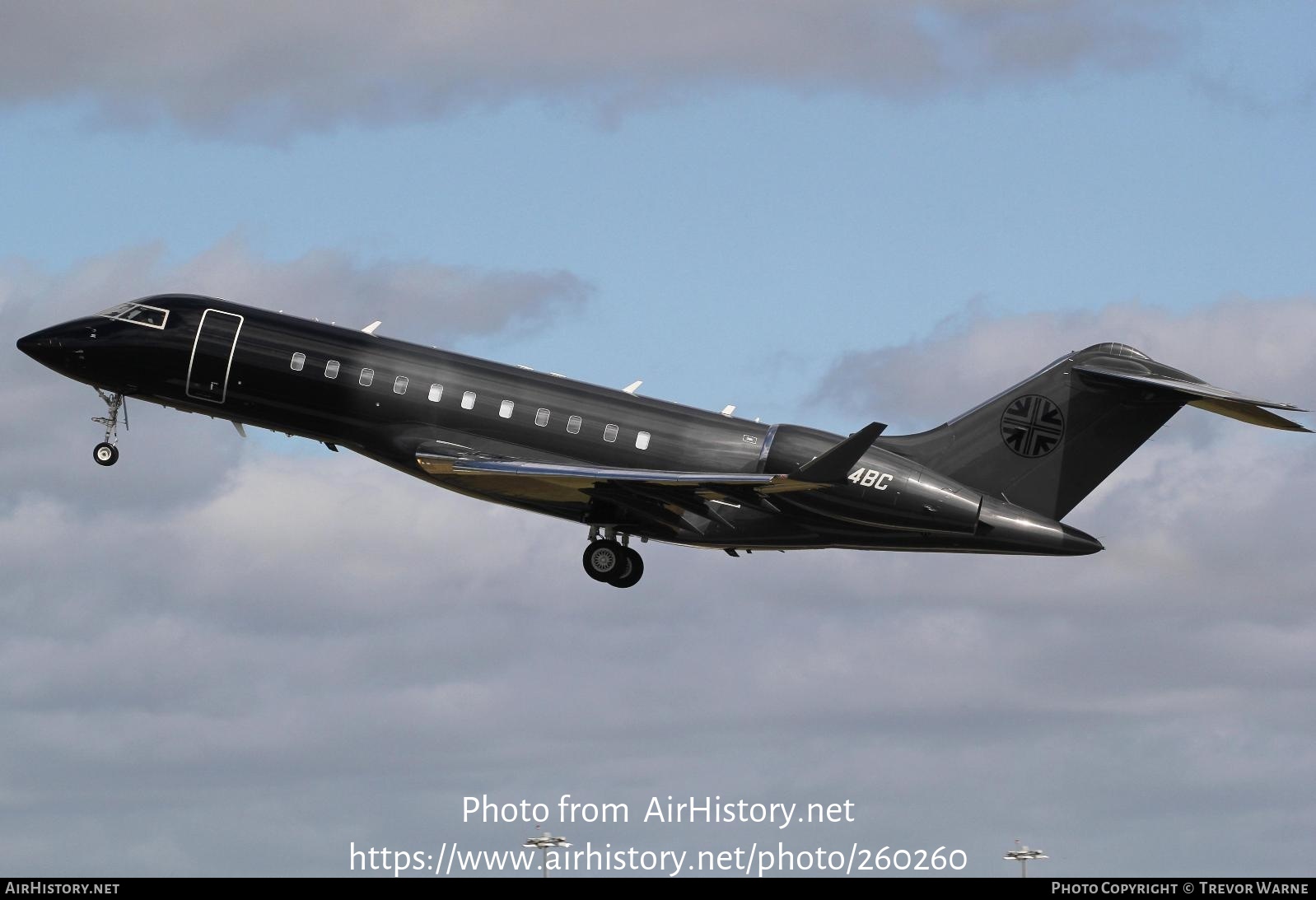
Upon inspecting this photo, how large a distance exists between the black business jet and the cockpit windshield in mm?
51

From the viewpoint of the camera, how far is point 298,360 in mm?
44625

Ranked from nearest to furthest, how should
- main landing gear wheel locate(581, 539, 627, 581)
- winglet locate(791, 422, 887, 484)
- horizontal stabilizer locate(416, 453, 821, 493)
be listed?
winglet locate(791, 422, 887, 484), horizontal stabilizer locate(416, 453, 821, 493), main landing gear wheel locate(581, 539, 627, 581)

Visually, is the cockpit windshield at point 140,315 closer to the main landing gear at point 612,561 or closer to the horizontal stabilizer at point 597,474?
the horizontal stabilizer at point 597,474

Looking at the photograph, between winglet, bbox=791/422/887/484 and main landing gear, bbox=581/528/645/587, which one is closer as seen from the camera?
winglet, bbox=791/422/887/484

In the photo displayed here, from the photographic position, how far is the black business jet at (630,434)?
143ft

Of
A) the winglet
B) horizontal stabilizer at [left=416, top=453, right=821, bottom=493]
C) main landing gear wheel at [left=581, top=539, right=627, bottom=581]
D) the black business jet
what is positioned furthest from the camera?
main landing gear wheel at [left=581, top=539, right=627, bottom=581]

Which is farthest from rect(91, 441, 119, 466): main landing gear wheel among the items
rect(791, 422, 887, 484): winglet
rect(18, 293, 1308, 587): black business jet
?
rect(791, 422, 887, 484): winglet

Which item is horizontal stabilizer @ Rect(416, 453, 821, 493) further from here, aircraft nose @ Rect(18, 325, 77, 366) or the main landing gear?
aircraft nose @ Rect(18, 325, 77, 366)

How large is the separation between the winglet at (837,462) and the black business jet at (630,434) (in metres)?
2.25

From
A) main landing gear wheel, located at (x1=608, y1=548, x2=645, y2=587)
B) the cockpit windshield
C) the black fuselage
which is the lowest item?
main landing gear wheel, located at (x1=608, y1=548, x2=645, y2=587)

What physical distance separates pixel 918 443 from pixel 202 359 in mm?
16441

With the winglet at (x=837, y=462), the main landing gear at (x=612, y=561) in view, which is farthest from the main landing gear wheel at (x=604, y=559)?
the winglet at (x=837, y=462)

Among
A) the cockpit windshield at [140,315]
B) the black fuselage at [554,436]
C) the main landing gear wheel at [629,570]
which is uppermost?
the cockpit windshield at [140,315]

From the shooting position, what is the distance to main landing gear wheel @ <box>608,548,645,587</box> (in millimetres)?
45500
